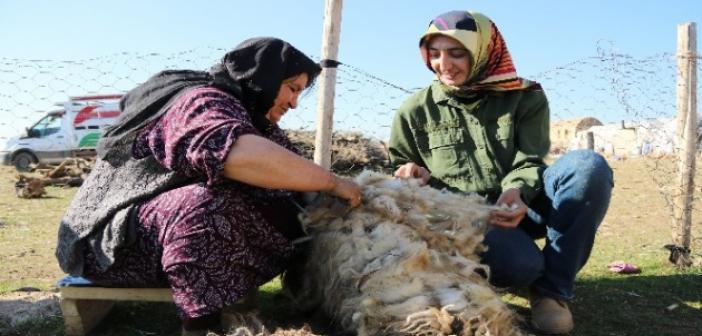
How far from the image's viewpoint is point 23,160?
18.6m

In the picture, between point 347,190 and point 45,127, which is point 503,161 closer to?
point 347,190

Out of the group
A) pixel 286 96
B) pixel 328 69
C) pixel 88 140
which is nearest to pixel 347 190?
pixel 286 96

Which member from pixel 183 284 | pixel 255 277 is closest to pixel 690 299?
pixel 255 277

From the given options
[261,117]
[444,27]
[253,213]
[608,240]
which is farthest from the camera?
[608,240]

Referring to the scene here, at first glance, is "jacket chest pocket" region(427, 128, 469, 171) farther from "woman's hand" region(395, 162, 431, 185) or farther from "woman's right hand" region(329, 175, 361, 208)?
"woman's right hand" region(329, 175, 361, 208)

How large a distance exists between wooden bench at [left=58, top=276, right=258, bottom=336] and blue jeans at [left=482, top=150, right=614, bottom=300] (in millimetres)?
1086

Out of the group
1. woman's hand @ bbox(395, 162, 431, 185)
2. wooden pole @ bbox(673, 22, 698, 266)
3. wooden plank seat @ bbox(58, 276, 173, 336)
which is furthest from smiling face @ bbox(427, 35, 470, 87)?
wooden pole @ bbox(673, 22, 698, 266)

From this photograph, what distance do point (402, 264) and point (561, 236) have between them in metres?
0.92

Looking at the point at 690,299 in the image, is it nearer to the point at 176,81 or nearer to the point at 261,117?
the point at 261,117

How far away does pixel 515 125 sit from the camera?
9.95ft

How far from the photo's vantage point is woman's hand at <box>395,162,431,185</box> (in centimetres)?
302

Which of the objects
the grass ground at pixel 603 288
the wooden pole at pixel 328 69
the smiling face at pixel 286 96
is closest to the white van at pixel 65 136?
the grass ground at pixel 603 288

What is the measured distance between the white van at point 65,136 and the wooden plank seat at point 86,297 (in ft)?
54.8

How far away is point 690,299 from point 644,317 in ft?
1.74
